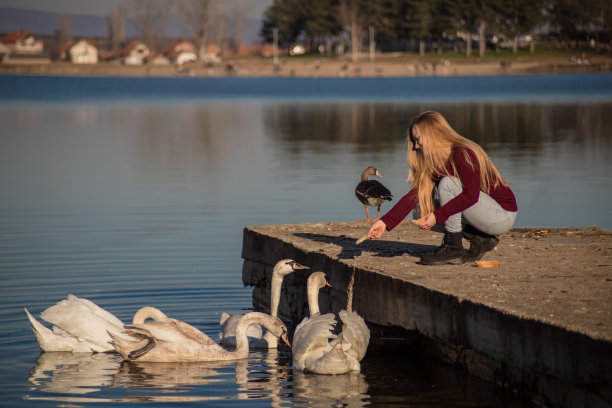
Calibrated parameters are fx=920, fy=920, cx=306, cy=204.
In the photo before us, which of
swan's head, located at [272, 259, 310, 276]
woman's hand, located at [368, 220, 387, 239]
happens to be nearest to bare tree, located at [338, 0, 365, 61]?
swan's head, located at [272, 259, 310, 276]

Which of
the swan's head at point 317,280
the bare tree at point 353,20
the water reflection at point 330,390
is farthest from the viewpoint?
the bare tree at point 353,20

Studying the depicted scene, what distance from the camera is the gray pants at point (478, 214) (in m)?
8.68

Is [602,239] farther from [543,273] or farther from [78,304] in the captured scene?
[78,304]

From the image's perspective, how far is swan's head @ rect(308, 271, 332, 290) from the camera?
9086 millimetres

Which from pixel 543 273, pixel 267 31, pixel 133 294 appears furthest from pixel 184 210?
pixel 267 31

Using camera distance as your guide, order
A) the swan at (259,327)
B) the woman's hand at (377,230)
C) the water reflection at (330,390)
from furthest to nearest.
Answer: the swan at (259,327) < the woman's hand at (377,230) < the water reflection at (330,390)

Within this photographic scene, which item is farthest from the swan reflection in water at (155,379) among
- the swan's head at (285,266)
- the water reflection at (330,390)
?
the swan's head at (285,266)

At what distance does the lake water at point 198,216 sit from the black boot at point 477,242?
1.16 meters

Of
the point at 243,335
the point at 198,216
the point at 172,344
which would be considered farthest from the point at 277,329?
the point at 198,216

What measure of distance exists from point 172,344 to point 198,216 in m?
8.29

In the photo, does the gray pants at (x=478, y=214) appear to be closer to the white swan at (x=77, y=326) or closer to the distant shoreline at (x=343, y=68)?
the white swan at (x=77, y=326)

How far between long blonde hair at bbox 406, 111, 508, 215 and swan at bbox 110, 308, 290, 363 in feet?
6.93

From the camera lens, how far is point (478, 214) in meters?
8.80

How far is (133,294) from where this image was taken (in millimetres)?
11383
